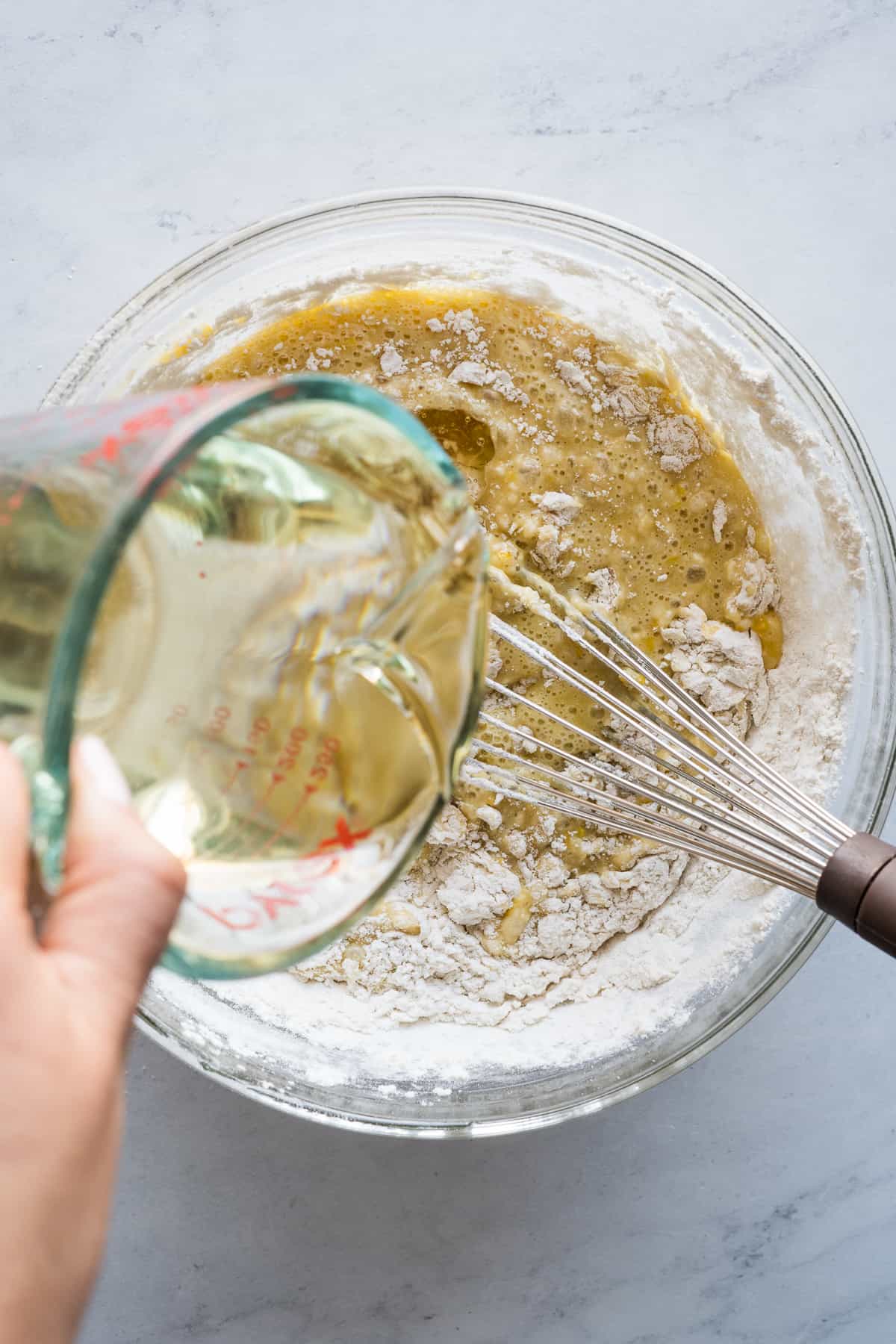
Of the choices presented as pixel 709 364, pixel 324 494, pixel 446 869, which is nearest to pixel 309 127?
pixel 709 364

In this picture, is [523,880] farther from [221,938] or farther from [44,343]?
[44,343]

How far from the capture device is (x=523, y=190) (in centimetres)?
127

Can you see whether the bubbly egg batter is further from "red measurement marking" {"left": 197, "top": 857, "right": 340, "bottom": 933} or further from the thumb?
the thumb

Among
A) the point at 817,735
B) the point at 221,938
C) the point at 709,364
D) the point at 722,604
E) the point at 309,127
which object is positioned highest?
the point at 309,127

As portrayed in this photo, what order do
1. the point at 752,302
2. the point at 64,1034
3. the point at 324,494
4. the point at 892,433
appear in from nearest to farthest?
the point at 64,1034 → the point at 324,494 → the point at 752,302 → the point at 892,433

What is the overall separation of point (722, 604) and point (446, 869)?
0.46 m

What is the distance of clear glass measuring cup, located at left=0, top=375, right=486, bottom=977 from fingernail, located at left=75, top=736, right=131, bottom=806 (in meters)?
0.03

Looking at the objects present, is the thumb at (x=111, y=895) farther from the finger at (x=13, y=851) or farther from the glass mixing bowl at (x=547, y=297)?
the glass mixing bowl at (x=547, y=297)

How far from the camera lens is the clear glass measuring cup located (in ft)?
2.23

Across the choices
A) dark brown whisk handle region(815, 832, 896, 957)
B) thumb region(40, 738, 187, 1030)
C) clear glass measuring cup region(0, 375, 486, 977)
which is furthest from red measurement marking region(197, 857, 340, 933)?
dark brown whisk handle region(815, 832, 896, 957)

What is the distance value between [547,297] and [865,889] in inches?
30.4

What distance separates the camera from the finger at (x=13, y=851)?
21.9 inches

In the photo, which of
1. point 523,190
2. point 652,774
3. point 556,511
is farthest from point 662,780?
point 523,190

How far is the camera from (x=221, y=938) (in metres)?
0.74
